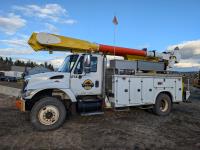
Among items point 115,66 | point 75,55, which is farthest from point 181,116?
point 75,55

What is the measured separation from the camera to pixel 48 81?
8773mm

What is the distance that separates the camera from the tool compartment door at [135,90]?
10430mm

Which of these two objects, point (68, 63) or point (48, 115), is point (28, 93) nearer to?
point (48, 115)

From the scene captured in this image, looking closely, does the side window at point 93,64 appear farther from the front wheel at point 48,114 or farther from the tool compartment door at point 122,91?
the front wheel at point 48,114

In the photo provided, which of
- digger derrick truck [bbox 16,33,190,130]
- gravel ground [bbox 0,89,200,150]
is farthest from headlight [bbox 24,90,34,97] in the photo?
gravel ground [bbox 0,89,200,150]

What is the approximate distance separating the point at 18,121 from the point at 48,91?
186cm

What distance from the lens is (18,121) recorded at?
384 inches

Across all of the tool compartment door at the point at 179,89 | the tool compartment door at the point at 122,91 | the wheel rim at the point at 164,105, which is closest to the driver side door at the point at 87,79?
the tool compartment door at the point at 122,91

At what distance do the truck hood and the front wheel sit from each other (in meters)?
0.48

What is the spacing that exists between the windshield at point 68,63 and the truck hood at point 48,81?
1.65ft

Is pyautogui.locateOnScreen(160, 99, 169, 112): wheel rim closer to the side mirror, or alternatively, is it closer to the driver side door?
the driver side door

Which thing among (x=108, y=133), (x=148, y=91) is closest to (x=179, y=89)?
(x=148, y=91)

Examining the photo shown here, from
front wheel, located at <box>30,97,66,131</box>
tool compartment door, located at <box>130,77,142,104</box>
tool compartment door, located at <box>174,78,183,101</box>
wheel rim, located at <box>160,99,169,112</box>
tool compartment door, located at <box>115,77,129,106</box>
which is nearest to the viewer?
front wheel, located at <box>30,97,66,131</box>

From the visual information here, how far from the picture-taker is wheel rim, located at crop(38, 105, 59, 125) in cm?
848
